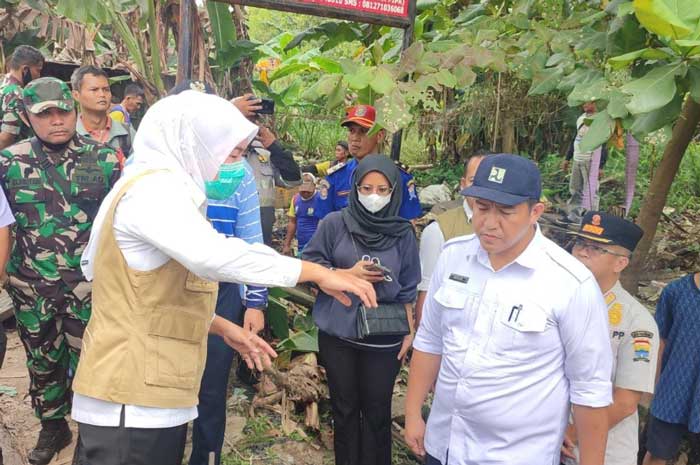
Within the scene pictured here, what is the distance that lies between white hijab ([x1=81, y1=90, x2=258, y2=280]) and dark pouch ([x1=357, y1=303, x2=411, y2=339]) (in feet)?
4.21

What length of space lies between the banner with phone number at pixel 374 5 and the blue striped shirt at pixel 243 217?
53.8 inches

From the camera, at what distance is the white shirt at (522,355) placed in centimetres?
188

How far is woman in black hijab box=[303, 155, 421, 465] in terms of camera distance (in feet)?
9.80

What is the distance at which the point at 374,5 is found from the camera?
386cm

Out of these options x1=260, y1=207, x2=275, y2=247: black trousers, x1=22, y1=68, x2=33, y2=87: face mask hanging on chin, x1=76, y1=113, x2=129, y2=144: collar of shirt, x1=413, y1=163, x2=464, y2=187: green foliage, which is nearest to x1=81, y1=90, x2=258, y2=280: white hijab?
x1=260, y1=207, x2=275, y2=247: black trousers

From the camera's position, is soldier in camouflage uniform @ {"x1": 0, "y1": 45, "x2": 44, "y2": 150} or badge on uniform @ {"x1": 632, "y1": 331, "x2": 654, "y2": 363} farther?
soldier in camouflage uniform @ {"x1": 0, "y1": 45, "x2": 44, "y2": 150}

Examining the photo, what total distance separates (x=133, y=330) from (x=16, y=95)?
3.80m

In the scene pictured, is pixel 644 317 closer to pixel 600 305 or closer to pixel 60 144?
pixel 600 305

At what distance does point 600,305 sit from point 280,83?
15.7 metres

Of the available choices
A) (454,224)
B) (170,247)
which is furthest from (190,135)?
(454,224)

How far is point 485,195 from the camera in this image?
193cm

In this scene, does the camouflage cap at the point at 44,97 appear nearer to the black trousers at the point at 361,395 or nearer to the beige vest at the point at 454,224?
the black trousers at the point at 361,395

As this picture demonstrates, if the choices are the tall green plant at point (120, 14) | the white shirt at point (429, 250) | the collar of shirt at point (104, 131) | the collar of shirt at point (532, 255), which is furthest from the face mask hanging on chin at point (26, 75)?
the collar of shirt at point (532, 255)

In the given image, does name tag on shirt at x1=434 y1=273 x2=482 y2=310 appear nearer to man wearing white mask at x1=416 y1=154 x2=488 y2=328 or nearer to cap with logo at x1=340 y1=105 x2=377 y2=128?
man wearing white mask at x1=416 y1=154 x2=488 y2=328
